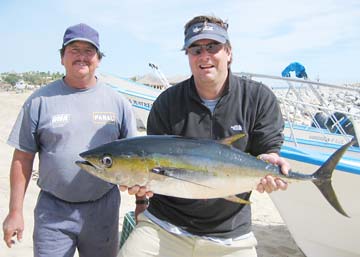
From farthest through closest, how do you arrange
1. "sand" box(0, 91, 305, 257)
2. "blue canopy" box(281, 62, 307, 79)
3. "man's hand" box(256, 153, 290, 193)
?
"blue canopy" box(281, 62, 307, 79), "sand" box(0, 91, 305, 257), "man's hand" box(256, 153, 290, 193)

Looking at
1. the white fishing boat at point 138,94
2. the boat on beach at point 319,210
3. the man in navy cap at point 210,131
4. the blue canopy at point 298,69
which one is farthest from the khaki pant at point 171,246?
the white fishing boat at point 138,94

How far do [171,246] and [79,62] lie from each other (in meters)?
1.45

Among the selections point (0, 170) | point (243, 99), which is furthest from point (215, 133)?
point (0, 170)

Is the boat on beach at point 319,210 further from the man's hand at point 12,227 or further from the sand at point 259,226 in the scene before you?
the man's hand at point 12,227

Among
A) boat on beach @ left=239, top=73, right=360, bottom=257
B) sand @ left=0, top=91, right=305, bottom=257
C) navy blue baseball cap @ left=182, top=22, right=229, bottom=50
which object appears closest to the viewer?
navy blue baseball cap @ left=182, top=22, right=229, bottom=50

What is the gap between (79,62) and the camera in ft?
9.50

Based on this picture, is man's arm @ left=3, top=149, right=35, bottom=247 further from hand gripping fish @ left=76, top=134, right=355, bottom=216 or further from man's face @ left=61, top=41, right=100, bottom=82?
hand gripping fish @ left=76, top=134, right=355, bottom=216

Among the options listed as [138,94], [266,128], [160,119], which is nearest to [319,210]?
[266,128]

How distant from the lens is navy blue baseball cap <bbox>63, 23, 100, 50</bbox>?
2.90 meters

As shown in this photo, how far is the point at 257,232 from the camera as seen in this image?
250 inches

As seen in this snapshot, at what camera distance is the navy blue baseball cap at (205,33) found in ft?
8.98

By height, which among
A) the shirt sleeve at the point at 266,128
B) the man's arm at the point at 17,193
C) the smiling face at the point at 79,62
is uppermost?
the smiling face at the point at 79,62

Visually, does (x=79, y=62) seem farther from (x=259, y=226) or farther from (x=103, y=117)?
(x=259, y=226)

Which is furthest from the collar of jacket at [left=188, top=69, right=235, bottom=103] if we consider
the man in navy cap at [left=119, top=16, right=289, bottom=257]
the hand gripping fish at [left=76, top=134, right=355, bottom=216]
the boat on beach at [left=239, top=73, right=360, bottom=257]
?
the boat on beach at [left=239, top=73, right=360, bottom=257]
